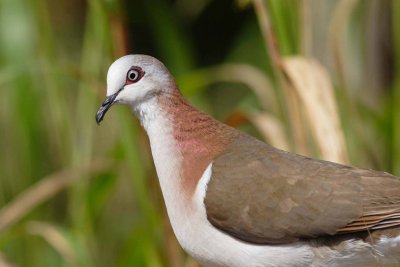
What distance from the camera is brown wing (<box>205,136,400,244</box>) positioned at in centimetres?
292

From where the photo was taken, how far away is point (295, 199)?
2996 mm

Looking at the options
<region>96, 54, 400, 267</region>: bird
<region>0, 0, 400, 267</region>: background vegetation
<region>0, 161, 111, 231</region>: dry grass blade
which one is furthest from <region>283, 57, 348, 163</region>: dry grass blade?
<region>0, 161, 111, 231</region>: dry grass blade

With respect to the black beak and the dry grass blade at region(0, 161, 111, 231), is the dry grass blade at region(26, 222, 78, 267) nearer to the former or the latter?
the dry grass blade at region(0, 161, 111, 231)

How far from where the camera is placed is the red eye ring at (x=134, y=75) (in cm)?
310

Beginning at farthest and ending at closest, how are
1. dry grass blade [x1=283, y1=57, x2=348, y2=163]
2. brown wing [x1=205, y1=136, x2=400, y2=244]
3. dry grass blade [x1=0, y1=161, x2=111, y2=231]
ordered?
dry grass blade [x1=0, y1=161, x2=111, y2=231] < dry grass blade [x1=283, y1=57, x2=348, y2=163] < brown wing [x1=205, y1=136, x2=400, y2=244]

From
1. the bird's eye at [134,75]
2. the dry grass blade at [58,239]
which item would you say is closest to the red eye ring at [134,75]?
the bird's eye at [134,75]

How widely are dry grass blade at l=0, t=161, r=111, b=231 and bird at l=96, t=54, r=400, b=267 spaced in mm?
738

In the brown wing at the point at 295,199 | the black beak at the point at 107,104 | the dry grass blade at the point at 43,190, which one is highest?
the black beak at the point at 107,104

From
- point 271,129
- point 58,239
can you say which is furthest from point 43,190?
point 271,129

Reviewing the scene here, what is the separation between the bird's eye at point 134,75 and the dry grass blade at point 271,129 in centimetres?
62

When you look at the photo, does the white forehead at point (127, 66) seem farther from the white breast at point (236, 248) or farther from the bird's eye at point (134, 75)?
the white breast at point (236, 248)

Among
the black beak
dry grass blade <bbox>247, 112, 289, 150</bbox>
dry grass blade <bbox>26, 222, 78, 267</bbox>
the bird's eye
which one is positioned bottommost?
dry grass blade <bbox>26, 222, 78, 267</bbox>

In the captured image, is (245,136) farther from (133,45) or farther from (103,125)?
(133,45)

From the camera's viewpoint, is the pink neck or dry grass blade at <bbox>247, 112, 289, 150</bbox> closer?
the pink neck
